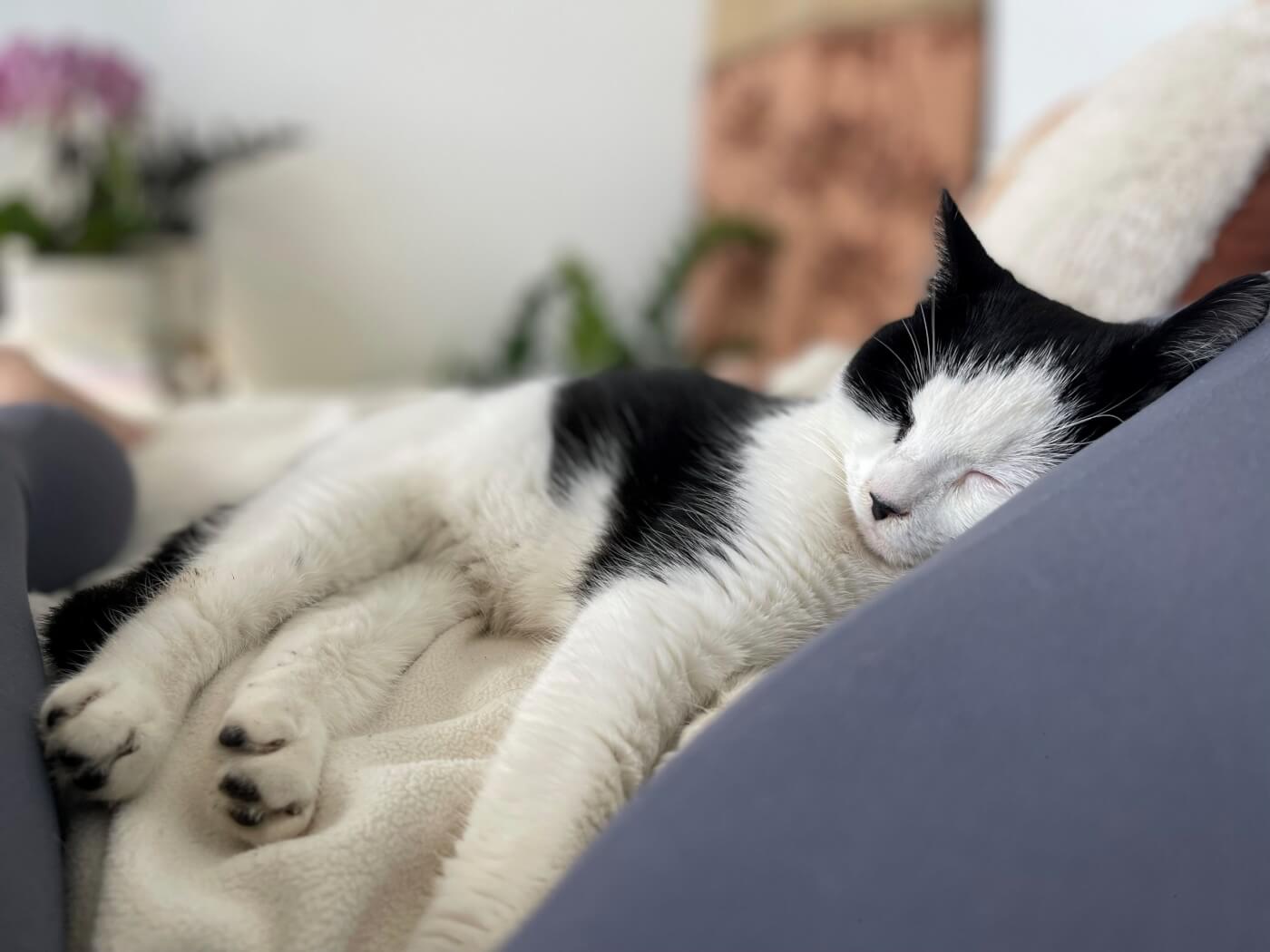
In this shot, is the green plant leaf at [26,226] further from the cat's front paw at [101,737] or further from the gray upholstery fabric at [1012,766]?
the gray upholstery fabric at [1012,766]

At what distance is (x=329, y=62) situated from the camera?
304cm

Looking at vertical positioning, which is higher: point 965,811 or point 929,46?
point 929,46

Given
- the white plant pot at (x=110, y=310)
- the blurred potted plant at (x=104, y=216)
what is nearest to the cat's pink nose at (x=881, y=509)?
the white plant pot at (x=110, y=310)

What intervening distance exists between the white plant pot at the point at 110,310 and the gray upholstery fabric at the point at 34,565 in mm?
1137

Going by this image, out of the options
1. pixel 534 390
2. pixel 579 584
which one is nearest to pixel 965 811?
pixel 579 584

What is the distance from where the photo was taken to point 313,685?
801mm

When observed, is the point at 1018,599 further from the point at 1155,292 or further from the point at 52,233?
the point at 52,233

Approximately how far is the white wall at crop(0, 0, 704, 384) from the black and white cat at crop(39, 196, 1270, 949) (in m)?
2.29

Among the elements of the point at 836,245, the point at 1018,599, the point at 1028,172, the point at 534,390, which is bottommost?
the point at 836,245

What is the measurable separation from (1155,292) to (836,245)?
161cm

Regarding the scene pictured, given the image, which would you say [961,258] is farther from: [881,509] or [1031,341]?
[881,509]

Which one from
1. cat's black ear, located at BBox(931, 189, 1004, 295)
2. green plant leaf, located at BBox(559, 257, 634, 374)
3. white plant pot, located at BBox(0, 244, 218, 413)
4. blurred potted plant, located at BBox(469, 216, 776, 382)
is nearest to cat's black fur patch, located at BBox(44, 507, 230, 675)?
cat's black ear, located at BBox(931, 189, 1004, 295)

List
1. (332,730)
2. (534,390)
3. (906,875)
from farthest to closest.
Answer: (534,390), (332,730), (906,875)

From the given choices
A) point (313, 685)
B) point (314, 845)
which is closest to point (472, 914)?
point (314, 845)
